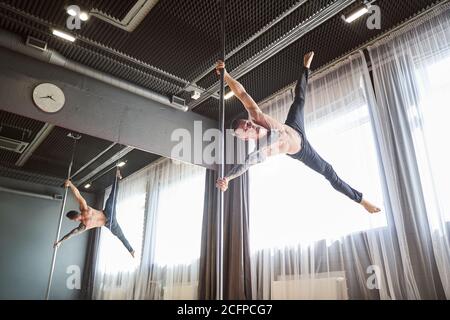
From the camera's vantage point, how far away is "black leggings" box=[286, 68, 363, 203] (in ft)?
9.71

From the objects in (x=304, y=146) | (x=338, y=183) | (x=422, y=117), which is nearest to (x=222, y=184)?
(x=304, y=146)

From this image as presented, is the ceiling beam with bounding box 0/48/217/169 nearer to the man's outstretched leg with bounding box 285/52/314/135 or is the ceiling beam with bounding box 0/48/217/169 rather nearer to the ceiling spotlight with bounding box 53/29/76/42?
the ceiling spotlight with bounding box 53/29/76/42

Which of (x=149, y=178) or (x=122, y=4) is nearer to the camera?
(x=122, y=4)

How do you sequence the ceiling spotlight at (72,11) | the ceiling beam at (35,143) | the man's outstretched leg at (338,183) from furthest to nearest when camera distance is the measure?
the ceiling beam at (35,143) < the ceiling spotlight at (72,11) < the man's outstretched leg at (338,183)

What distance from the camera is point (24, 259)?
326cm

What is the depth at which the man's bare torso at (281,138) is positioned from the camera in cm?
264

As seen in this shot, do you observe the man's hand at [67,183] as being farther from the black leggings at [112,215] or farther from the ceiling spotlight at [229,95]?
the ceiling spotlight at [229,95]

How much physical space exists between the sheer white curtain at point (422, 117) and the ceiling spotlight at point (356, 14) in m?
0.48

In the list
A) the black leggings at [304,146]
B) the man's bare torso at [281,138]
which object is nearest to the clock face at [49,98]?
the man's bare torso at [281,138]

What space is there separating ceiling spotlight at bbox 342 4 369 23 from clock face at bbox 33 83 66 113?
10.5ft
